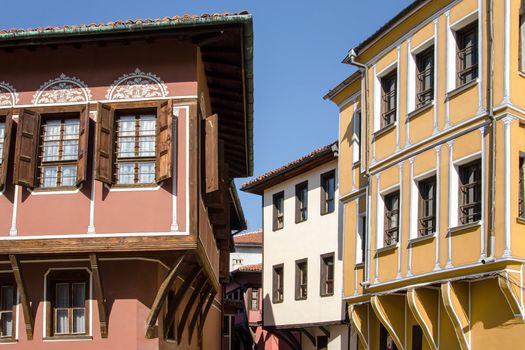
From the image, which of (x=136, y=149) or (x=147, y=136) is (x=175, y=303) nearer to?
(x=136, y=149)

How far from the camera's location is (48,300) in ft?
54.9

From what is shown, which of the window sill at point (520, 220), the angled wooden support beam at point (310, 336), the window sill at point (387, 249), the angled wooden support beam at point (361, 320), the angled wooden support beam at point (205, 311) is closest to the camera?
the window sill at point (520, 220)

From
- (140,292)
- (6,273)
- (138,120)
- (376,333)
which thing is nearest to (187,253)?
(140,292)

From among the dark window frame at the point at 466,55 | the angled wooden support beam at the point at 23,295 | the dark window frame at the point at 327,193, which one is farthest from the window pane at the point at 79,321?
the dark window frame at the point at 327,193

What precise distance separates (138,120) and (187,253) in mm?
2702

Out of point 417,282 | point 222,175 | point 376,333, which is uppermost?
point 222,175

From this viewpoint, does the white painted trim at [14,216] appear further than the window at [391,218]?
No

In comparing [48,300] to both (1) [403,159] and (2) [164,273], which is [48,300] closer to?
(2) [164,273]

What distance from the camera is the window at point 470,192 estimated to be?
17042 millimetres

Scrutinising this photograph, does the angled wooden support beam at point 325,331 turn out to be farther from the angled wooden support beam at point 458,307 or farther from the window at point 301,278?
the angled wooden support beam at point 458,307

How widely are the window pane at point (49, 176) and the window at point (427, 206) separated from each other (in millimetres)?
7620

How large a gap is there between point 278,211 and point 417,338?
41.6ft

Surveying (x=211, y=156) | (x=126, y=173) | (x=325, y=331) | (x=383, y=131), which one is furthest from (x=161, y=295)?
(x=325, y=331)

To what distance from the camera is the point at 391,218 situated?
67.1ft
